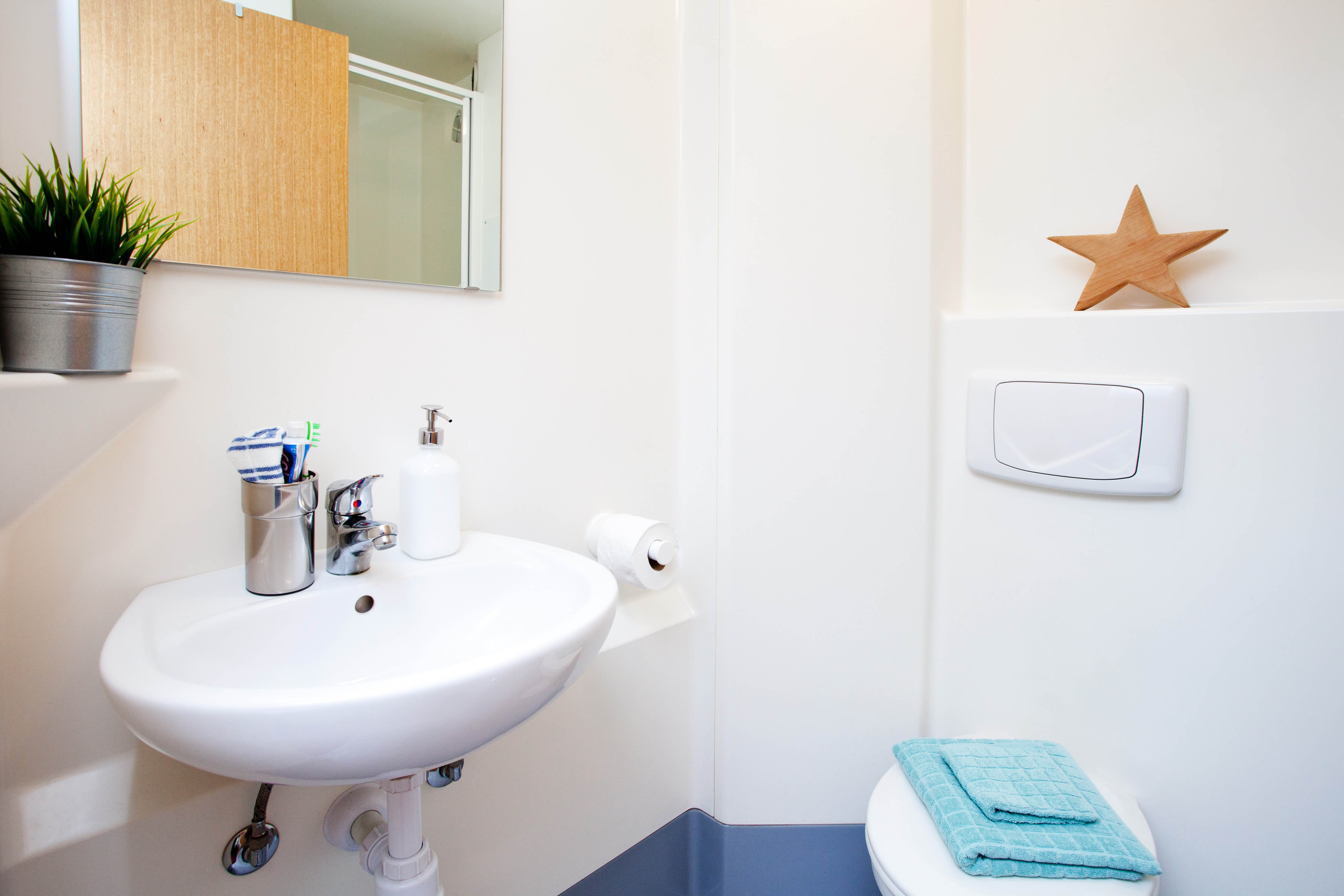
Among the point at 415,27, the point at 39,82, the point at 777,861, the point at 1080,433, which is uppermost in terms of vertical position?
the point at 415,27

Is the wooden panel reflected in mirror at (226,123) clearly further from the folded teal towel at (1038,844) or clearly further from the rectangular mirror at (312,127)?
the folded teal towel at (1038,844)

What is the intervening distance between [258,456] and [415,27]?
67 centimetres

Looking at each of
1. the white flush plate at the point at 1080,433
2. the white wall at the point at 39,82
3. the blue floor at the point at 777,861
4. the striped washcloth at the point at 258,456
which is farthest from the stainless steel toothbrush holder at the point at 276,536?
the white flush plate at the point at 1080,433

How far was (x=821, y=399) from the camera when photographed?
1.27 meters

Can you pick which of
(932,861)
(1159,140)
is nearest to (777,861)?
(932,861)

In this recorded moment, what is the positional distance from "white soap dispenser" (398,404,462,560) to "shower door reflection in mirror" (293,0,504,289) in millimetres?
246

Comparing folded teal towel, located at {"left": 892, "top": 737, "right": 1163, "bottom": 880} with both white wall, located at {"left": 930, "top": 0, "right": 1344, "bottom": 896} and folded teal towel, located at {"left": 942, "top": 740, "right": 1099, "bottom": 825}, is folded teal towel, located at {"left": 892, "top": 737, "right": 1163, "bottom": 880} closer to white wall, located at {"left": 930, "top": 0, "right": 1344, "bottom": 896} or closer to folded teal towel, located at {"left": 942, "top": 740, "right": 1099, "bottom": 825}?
folded teal towel, located at {"left": 942, "top": 740, "right": 1099, "bottom": 825}

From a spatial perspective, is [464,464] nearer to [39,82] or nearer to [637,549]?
[637,549]

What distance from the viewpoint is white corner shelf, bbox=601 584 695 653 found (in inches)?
49.5

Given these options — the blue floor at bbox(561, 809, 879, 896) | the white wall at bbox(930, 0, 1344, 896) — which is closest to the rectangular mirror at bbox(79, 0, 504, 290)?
the white wall at bbox(930, 0, 1344, 896)

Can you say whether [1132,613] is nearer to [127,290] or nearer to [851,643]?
[851,643]

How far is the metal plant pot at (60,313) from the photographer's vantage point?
1.99ft

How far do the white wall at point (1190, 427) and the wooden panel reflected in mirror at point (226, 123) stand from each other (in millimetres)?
1022

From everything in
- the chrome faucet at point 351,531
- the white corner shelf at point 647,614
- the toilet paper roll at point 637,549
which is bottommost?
the white corner shelf at point 647,614
